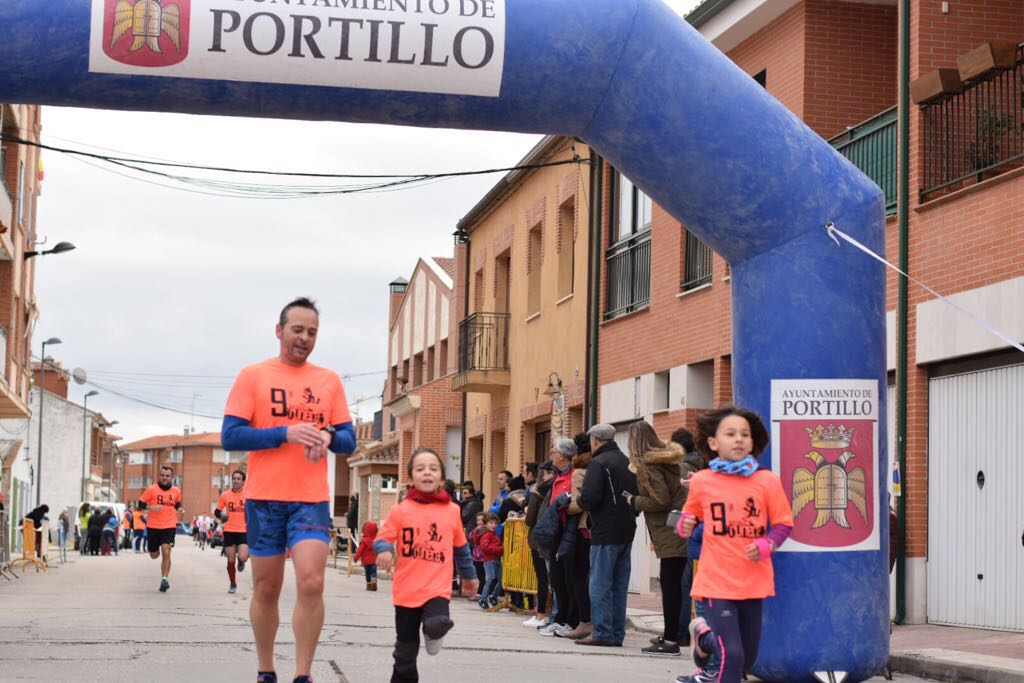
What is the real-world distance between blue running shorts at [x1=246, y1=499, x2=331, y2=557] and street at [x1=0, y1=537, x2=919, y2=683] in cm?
165

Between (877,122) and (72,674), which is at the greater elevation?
(877,122)

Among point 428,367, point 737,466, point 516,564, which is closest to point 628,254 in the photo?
point 516,564

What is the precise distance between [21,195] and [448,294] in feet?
33.7

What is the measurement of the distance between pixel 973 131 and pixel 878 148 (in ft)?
5.10

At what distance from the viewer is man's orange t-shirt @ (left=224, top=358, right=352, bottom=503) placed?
8180 mm

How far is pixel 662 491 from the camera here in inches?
489

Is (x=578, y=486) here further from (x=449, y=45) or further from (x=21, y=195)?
(x=21, y=195)

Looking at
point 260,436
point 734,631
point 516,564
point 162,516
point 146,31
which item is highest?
point 146,31

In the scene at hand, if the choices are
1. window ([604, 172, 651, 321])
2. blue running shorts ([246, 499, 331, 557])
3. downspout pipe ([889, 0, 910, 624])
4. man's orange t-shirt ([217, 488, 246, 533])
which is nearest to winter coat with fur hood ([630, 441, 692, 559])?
downspout pipe ([889, 0, 910, 624])

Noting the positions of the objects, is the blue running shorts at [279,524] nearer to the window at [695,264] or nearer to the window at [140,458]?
the window at [695,264]

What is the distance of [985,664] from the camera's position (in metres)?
10.8

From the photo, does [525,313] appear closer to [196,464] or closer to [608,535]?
[608,535]

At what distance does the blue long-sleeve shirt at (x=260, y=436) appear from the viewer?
8047 millimetres

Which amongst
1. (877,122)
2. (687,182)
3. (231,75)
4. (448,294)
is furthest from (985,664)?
(448,294)
